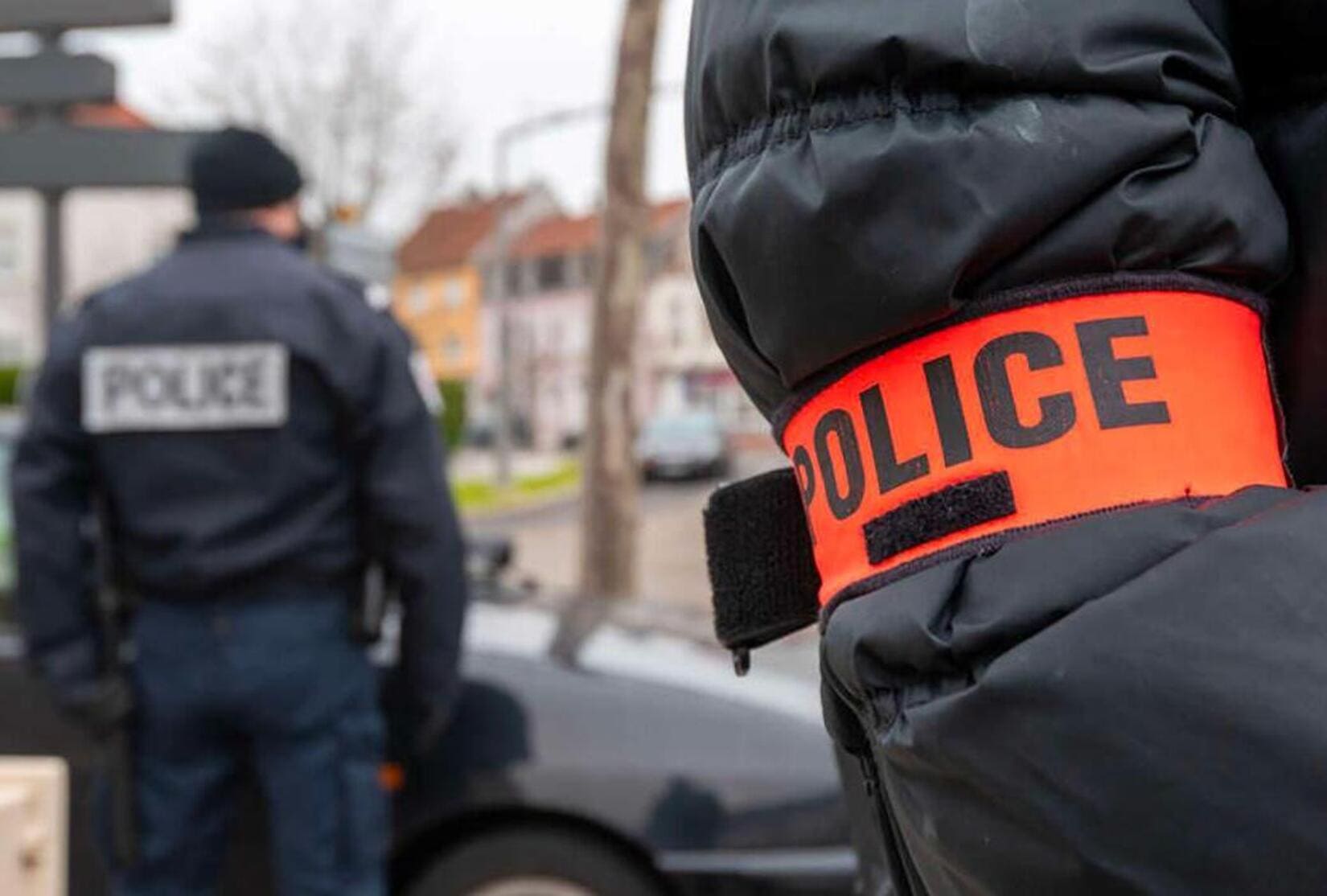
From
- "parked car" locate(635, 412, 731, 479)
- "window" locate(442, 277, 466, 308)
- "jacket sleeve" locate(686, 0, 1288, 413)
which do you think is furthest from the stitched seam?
"window" locate(442, 277, 466, 308)

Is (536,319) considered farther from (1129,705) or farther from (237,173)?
(1129,705)

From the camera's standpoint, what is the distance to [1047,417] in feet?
2.73

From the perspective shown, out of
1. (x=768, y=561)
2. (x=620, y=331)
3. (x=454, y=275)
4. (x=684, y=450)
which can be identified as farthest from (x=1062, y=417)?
(x=454, y=275)

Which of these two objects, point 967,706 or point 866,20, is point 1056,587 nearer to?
point 967,706

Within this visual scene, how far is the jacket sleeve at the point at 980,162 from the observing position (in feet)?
2.68

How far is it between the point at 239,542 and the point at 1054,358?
6.99 feet

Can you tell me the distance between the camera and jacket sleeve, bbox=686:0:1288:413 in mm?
817

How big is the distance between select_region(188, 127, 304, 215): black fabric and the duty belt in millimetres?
2272

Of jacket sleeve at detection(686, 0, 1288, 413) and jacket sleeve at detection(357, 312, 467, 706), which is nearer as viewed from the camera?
jacket sleeve at detection(686, 0, 1288, 413)

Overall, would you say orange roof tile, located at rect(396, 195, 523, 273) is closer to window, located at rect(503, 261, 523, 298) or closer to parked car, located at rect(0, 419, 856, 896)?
window, located at rect(503, 261, 523, 298)

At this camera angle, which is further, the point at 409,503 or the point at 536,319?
the point at 536,319

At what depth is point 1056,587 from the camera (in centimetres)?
77

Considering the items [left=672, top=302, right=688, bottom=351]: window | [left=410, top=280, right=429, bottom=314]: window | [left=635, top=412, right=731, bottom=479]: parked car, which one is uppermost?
[left=635, top=412, right=731, bottom=479]: parked car

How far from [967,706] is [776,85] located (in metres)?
0.35
